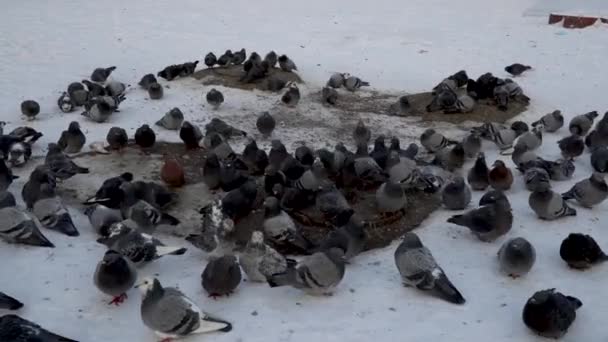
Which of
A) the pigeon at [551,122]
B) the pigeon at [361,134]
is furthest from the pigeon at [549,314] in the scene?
the pigeon at [551,122]

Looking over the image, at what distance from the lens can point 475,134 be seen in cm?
854

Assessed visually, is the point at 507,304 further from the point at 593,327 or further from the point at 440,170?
the point at 440,170

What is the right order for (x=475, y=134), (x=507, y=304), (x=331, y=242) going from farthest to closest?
1. (x=475, y=134)
2. (x=331, y=242)
3. (x=507, y=304)

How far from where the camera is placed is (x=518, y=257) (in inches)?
216

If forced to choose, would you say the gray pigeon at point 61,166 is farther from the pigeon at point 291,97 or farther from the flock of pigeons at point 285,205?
the pigeon at point 291,97

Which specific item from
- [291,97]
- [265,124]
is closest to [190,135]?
[265,124]

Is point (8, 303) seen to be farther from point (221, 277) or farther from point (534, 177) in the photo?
point (534, 177)

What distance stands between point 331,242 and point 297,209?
0.98 metres

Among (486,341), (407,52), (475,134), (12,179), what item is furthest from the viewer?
(407,52)

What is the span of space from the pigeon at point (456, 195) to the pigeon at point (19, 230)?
376 cm

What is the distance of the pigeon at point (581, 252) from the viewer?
5.61 meters

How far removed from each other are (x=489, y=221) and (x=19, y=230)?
4.14 metres

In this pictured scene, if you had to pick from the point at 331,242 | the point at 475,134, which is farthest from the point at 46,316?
the point at 475,134

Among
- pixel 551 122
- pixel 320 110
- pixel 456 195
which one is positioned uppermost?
pixel 456 195
